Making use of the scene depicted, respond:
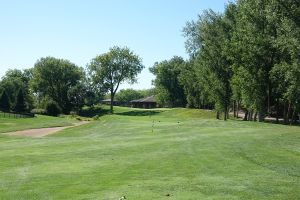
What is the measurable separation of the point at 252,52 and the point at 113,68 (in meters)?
78.2

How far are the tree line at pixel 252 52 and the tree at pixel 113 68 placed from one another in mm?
51117

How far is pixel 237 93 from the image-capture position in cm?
5706

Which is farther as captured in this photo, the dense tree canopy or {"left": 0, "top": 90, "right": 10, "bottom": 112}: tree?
{"left": 0, "top": 90, "right": 10, "bottom": 112}: tree

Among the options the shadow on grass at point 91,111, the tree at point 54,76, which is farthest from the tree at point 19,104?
the tree at point 54,76

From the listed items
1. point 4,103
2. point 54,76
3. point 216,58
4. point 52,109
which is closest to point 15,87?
point 54,76

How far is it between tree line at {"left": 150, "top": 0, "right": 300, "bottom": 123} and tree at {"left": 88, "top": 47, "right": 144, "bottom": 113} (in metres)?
51.1

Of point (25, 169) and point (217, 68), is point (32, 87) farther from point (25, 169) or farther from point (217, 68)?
point (25, 169)

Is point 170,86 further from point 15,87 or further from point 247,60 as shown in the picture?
point 247,60

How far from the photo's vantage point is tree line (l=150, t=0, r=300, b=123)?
112ft

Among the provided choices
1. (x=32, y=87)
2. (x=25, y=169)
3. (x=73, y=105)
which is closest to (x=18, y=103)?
(x=73, y=105)

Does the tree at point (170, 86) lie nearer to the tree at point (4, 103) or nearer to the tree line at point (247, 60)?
the tree line at point (247, 60)

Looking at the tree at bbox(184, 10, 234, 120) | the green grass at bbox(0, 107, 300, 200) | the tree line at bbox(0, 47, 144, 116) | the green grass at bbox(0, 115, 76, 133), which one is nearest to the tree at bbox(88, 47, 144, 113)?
Result: the tree line at bbox(0, 47, 144, 116)

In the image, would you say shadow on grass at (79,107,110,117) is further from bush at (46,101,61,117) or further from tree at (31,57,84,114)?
tree at (31,57,84,114)

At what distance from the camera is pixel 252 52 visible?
48.6 metres
